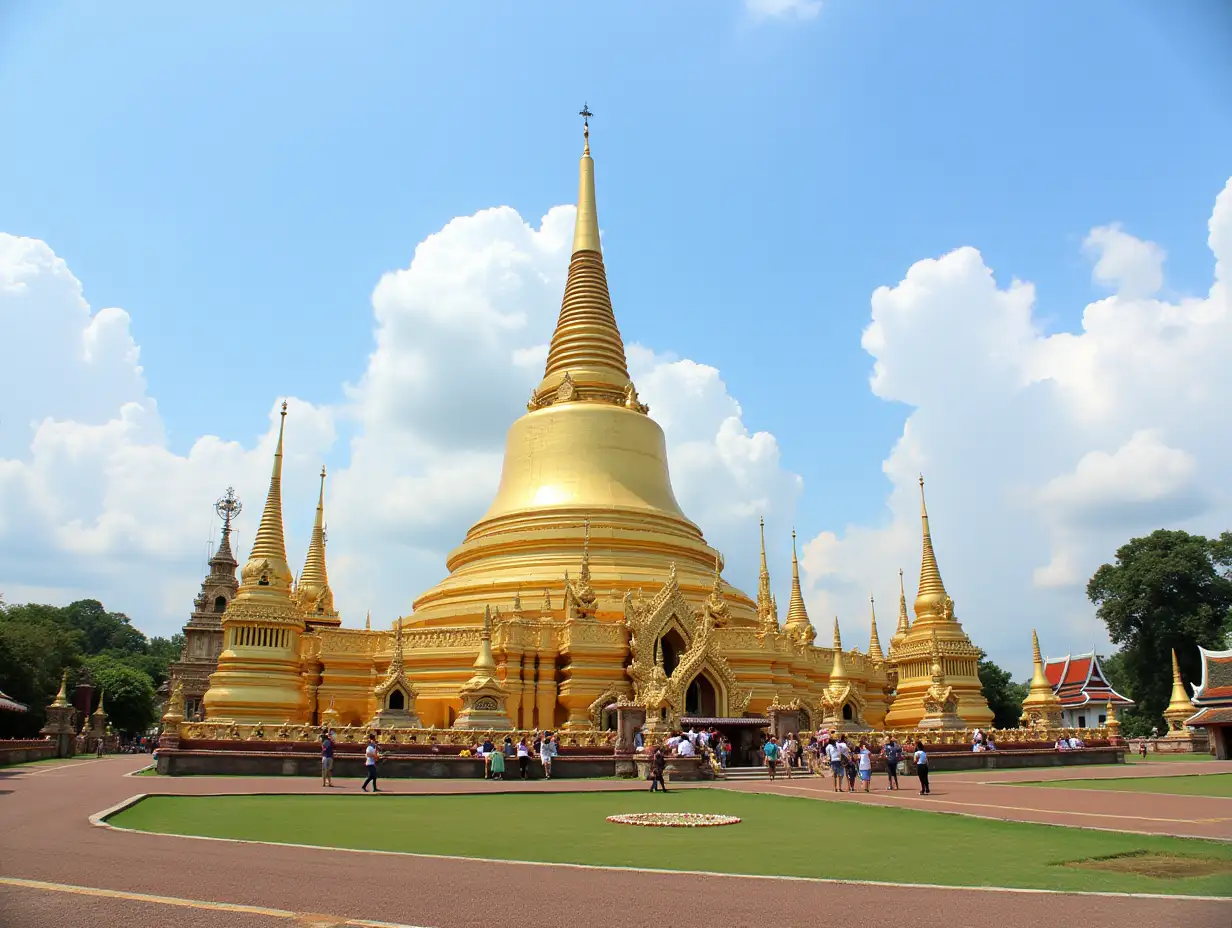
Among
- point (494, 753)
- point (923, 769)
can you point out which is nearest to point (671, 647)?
point (494, 753)

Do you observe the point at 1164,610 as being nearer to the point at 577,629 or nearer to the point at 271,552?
the point at 577,629

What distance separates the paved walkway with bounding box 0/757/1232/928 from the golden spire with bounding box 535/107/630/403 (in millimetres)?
33548

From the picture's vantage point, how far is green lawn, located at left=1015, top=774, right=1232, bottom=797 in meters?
21.2

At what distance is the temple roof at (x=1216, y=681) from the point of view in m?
47.5

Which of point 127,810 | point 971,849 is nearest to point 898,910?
point 971,849

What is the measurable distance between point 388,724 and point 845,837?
1899 cm

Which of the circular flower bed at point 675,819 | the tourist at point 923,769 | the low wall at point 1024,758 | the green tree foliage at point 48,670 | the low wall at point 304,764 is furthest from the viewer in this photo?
the green tree foliage at point 48,670

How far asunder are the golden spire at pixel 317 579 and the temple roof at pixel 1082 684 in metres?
45.1

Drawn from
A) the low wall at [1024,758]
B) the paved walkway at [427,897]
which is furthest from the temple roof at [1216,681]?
the paved walkway at [427,897]

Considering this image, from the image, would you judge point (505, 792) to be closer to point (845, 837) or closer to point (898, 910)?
point (845, 837)

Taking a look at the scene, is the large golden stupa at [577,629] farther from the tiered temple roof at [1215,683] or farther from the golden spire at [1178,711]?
the golden spire at [1178,711]

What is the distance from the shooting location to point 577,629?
32.2 meters

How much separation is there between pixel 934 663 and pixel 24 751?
34.8m

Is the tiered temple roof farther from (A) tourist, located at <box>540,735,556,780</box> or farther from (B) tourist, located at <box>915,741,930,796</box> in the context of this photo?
(A) tourist, located at <box>540,735,556,780</box>
